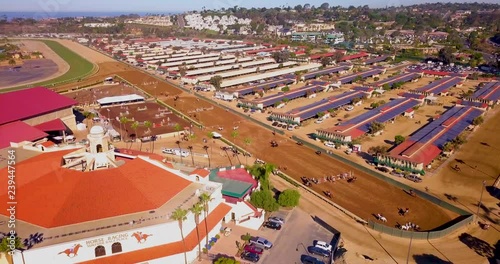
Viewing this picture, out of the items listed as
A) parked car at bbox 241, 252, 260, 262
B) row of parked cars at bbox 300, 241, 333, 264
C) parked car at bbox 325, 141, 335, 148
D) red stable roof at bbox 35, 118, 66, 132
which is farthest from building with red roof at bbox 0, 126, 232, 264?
parked car at bbox 325, 141, 335, 148

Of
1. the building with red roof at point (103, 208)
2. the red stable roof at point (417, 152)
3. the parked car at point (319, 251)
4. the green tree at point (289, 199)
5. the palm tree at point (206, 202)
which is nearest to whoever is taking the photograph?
the building with red roof at point (103, 208)

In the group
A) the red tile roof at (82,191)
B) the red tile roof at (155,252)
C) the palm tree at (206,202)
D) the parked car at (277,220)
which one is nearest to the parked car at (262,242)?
the parked car at (277,220)

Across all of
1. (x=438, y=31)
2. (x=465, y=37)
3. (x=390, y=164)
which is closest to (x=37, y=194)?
(x=390, y=164)

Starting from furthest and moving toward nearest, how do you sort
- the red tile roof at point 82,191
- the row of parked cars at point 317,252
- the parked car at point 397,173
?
the parked car at point 397,173
the row of parked cars at point 317,252
the red tile roof at point 82,191

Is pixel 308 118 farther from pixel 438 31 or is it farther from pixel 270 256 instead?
pixel 438 31

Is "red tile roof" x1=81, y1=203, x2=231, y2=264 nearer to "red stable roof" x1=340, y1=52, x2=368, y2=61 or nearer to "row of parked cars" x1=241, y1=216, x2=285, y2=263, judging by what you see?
"row of parked cars" x1=241, y1=216, x2=285, y2=263

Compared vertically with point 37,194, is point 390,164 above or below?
below

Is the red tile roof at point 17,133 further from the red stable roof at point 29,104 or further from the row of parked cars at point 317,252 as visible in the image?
the row of parked cars at point 317,252
